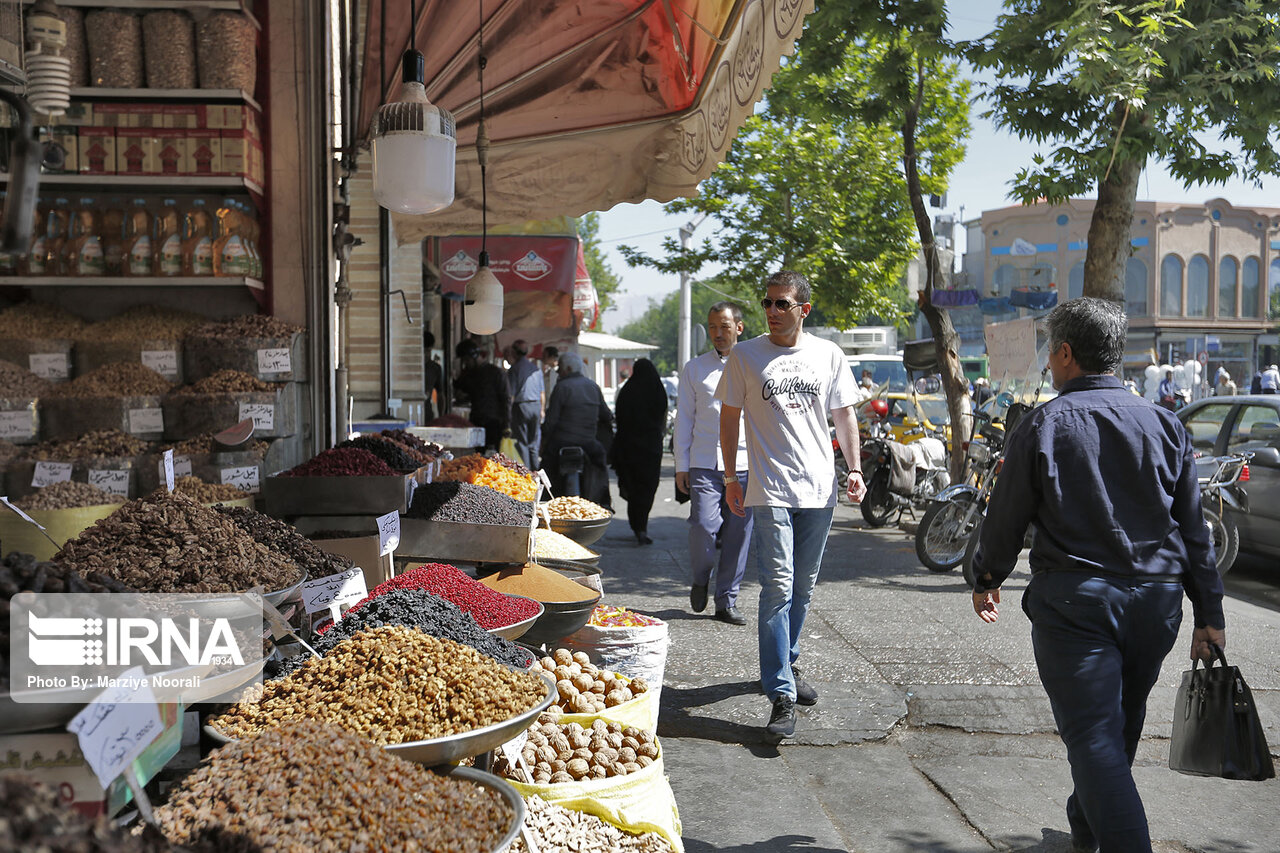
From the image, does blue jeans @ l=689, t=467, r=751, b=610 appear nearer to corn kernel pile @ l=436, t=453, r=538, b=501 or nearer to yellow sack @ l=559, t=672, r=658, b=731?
corn kernel pile @ l=436, t=453, r=538, b=501

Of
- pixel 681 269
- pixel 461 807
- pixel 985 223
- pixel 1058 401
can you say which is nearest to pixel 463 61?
pixel 1058 401

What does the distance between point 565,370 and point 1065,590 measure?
839 centimetres

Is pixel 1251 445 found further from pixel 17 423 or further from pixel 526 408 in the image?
pixel 17 423

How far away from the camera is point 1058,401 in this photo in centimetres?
325

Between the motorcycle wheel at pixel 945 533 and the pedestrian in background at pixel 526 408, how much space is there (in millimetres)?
5842

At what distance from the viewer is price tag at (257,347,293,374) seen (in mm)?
5164

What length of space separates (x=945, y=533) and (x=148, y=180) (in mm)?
6851

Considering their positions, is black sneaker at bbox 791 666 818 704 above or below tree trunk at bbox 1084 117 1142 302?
below

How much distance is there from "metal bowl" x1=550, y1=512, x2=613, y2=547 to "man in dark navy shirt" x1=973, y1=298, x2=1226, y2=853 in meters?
3.51

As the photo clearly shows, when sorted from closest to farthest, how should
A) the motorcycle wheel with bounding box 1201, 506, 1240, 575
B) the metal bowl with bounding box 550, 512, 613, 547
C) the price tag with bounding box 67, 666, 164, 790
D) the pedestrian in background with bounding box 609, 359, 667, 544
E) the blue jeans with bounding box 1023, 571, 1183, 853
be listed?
1. the price tag with bounding box 67, 666, 164, 790
2. the blue jeans with bounding box 1023, 571, 1183, 853
3. the metal bowl with bounding box 550, 512, 613, 547
4. the motorcycle wheel with bounding box 1201, 506, 1240, 575
5. the pedestrian in background with bounding box 609, 359, 667, 544

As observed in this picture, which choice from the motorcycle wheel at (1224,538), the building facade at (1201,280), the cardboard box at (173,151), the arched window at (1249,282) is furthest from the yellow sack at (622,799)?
the arched window at (1249,282)

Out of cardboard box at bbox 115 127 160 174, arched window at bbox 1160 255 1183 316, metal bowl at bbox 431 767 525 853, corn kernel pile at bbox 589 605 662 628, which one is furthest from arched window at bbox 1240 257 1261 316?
metal bowl at bbox 431 767 525 853

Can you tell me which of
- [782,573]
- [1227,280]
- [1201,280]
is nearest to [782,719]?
[782,573]

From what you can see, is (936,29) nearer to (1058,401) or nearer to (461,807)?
(1058,401)
